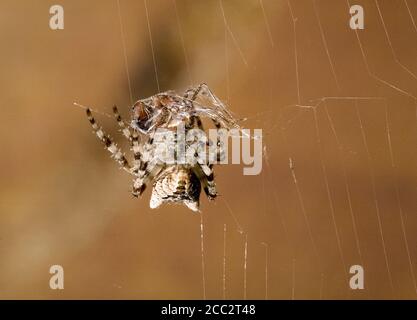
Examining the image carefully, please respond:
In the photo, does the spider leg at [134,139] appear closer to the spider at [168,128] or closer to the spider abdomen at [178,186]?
the spider at [168,128]

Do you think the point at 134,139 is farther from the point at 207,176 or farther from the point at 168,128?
the point at 207,176

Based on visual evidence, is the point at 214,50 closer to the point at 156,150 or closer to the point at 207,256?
the point at 156,150

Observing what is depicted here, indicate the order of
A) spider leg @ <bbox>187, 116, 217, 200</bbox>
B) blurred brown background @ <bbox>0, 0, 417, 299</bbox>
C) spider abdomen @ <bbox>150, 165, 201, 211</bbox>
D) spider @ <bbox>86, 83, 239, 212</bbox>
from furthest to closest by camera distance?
blurred brown background @ <bbox>0, 0, 417, 299</bbox> < spider leg @ <bbox>187, 116, 217, 200</bbox> < spider abdomen @ <bbox>150, 165, 201, 211</bbox> < spider @ <bbox>86, 83, 239, 212</bbox>

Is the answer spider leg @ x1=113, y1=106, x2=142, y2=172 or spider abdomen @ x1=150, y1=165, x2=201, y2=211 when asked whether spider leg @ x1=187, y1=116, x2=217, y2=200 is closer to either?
spider abdomen @ x1=150, y1=165, x2=201, y2=211

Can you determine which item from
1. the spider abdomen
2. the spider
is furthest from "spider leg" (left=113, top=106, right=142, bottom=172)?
the spider abdomen

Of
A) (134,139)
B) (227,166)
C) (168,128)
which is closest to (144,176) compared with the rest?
(134,139)

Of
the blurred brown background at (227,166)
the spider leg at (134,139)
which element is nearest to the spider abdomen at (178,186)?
the spider leg at (134,139)

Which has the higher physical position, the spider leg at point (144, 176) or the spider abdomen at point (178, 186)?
the spider leg at point (144, 176)

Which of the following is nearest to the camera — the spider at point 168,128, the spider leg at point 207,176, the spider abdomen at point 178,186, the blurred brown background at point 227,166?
the spider at point 168,128
